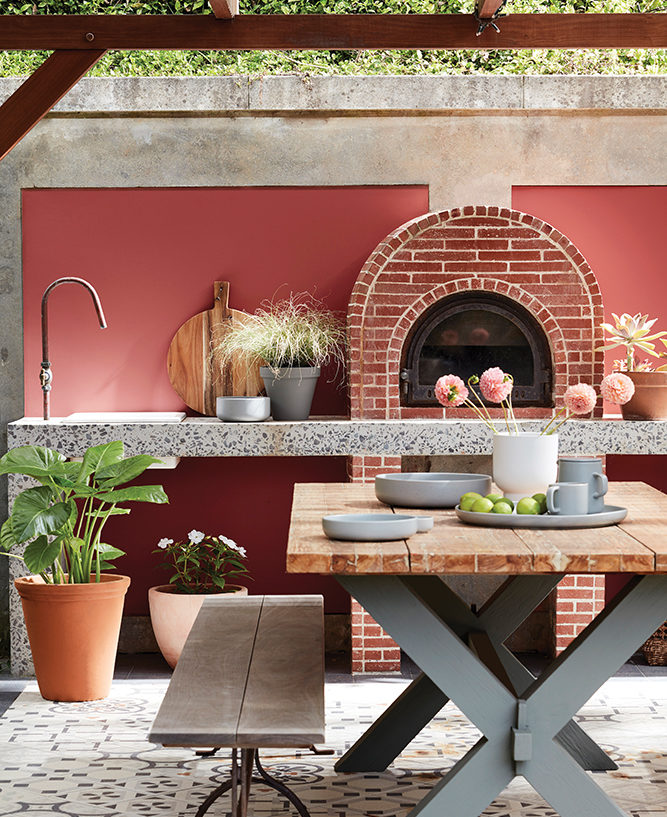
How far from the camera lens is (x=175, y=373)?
232 inches

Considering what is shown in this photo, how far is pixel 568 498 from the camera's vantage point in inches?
121

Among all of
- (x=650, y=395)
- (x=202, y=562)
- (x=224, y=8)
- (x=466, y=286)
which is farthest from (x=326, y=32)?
(x=202, y=562)

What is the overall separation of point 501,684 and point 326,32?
114 inches

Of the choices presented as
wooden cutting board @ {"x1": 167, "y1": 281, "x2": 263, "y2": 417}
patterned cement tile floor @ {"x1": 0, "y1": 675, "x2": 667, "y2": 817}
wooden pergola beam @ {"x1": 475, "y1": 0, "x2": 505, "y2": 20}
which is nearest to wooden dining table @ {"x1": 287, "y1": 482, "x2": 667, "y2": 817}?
patterned cement tile floor @ {"x1": 0, "y1": 675, "x2": 667, "y2": 817}

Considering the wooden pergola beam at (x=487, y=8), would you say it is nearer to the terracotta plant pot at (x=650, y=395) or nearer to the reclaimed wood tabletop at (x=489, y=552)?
the terracotta plant pot at (x=650, y=395)

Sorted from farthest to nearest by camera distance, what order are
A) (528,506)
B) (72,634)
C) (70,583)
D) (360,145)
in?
(360,145), (70,583), (72,634), (528,506)

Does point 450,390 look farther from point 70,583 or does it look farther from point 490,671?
point 70,583

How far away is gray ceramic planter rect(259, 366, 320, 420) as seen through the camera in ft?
18.2

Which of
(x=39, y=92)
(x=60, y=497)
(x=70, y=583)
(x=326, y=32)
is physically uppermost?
(x=326, y=32)

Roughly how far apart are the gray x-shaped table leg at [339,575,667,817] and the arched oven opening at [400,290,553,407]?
2.74 meters

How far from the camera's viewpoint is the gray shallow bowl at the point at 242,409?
547 cm

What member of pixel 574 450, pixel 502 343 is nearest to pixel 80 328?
pixel 502 343

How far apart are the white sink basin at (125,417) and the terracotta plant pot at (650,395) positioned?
7.55ft

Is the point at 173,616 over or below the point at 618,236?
below
